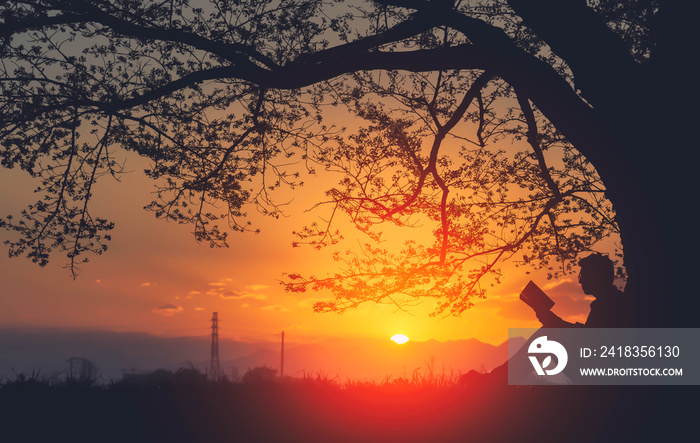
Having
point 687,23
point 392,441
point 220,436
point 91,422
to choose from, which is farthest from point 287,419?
point 687,23

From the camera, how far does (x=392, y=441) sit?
6117 mm

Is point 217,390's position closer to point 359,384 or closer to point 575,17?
point 359,384

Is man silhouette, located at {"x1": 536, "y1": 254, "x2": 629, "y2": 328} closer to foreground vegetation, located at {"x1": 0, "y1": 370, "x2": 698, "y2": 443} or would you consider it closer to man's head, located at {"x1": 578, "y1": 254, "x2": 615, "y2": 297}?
man's head, located at {"x1": 578, "y1": 254, "x2": 615, "y2": 297}

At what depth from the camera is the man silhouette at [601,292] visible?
7164mm

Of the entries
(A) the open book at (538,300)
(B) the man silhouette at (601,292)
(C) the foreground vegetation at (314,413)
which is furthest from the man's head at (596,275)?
(C) the foreground vegetation at (314,413)

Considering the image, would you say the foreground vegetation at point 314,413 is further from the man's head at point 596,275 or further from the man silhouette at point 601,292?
the man's head at point 596,275

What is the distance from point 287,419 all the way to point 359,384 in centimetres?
223

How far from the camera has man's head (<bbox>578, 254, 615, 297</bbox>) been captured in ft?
23.9

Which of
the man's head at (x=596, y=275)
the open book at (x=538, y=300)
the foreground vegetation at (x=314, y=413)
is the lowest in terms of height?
the foreground vegetation at (x=314, y=413)

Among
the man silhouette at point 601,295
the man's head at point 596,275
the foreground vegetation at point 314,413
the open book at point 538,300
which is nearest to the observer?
the foreground vegetation at point 314,413

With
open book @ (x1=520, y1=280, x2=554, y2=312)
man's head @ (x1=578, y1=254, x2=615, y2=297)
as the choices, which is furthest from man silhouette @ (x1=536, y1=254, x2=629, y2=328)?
open book @ (x1=520, y1=280, x2=554, y2=312)

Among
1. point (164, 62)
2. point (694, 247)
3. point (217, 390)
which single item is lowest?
point (217, 390)

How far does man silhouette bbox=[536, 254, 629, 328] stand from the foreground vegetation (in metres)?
1.02

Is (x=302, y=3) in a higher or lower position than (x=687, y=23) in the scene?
higher
